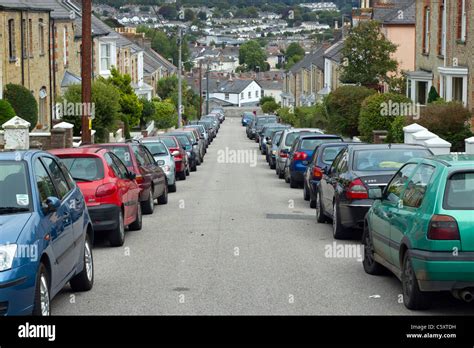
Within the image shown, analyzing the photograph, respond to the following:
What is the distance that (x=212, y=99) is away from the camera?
164 meters

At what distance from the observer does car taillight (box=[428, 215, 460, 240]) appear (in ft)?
30.3

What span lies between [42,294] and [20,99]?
26.4m

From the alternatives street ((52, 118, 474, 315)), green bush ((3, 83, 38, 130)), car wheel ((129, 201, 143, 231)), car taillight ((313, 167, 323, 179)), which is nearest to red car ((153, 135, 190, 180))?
green bush ((3, 83, 38, 130))

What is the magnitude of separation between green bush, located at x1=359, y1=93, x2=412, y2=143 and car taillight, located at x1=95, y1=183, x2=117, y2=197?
21.6 metres

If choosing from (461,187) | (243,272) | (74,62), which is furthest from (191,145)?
(461,187)

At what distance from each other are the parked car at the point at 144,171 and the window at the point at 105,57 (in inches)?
1411

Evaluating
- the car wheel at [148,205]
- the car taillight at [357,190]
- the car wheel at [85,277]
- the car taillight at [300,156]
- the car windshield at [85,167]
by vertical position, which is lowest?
the car wheel at [148,205]

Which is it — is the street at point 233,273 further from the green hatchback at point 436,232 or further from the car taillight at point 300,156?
the car taillight at point 300,156

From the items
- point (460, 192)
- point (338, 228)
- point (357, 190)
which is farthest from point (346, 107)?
point (460, 192)

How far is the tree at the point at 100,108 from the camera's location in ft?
118

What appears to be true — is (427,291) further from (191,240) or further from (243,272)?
(191,240)

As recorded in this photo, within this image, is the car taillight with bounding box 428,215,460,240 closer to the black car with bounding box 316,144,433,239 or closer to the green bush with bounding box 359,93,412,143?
the black car with bounding box 316,144,433,239

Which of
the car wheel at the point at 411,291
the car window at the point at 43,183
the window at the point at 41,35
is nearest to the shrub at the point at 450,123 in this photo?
the car wheel at the point at 411,291

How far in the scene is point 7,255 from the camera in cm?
816
